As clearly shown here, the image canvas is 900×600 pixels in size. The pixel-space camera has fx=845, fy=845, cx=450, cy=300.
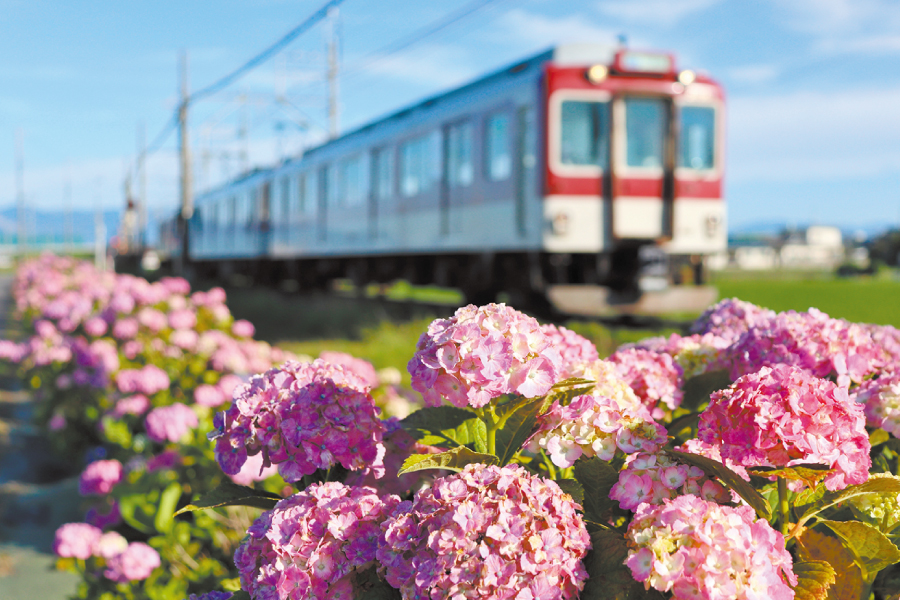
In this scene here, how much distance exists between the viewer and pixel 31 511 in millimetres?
4652

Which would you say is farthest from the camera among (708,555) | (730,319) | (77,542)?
(77,542)

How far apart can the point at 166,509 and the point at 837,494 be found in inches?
94.7

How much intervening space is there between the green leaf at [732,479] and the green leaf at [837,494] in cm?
12

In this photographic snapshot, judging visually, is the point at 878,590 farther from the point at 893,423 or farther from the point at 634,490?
the point at 634,490

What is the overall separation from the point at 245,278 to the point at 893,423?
25.3m

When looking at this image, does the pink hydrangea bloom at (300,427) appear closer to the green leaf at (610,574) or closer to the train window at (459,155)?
the green leaf at (610,574)

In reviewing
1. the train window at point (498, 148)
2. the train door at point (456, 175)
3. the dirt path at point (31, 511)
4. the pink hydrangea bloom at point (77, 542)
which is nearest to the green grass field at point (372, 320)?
the train door at point (456, 175)

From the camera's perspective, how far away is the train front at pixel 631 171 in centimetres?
926

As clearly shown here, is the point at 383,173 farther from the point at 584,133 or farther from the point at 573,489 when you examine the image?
the point at 573,489

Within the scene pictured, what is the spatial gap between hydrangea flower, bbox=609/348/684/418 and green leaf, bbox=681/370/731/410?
0.8 inches

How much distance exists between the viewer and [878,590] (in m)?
1.62

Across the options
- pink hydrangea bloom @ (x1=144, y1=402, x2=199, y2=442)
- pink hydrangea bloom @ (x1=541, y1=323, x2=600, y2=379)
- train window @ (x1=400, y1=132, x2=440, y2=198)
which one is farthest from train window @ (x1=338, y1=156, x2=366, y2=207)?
pink hydrangea bloom @ (x1=541, y1=323, x2=600, y2=379)

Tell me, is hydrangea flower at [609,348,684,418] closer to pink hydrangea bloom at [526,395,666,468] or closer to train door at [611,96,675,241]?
pink hydrangea bloom at [526,395,666,468]

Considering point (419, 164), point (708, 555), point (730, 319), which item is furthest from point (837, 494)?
point (419, 164)
